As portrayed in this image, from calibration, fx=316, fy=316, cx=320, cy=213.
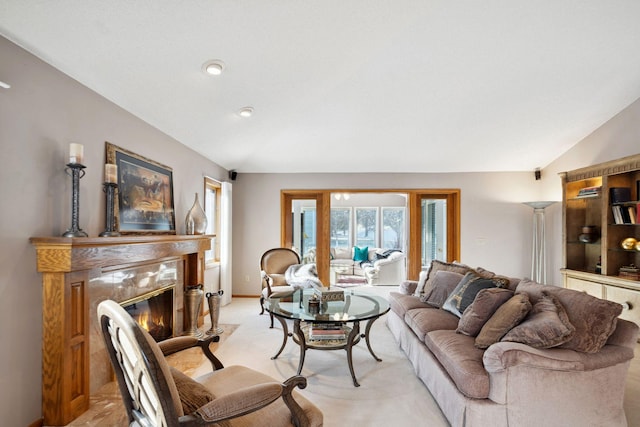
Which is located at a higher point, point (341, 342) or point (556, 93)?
point (556, 93)

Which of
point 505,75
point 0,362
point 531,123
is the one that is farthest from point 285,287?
point 531,123

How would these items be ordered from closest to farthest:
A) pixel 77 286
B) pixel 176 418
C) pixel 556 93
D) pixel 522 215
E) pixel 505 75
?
1. pixel 176 418
2. pixel 77 286
3. pixel 505 75
4. pixel 556 93
5. pixel 522 215

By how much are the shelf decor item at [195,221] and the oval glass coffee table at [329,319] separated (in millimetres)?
1318

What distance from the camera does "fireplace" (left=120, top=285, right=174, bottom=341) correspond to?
115 inches

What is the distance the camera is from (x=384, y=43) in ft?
8.69

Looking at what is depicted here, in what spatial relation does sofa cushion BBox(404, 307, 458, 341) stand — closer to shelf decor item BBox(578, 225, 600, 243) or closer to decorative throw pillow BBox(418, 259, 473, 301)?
decorative throw pillow BBox(418, 259, 473, 301)

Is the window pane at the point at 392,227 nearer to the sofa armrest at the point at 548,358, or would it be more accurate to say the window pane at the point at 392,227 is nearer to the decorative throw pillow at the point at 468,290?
the decorative throw pillow at the point at 468,290

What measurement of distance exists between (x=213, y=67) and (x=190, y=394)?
229 cm

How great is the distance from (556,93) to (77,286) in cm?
483

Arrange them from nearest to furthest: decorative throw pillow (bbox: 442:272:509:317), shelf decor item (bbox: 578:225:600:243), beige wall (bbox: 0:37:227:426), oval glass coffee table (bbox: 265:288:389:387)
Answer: beige wall (bbox: 0:37:227:426), oval glass coffee table (bbox: 265:288:389:387), decorative throw pillow (bbox: 442:272:509:317), shelf decor item (bbox: 578:225:600:243)

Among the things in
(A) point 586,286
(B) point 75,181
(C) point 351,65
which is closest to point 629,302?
(A) point 586,286

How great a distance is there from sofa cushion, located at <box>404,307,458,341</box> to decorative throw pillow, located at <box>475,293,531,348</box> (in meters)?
0.50

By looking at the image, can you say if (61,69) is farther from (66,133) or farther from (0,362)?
(0,362)

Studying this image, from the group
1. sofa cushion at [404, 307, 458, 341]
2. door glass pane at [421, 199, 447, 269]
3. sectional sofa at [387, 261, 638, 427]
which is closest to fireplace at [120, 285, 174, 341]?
sofa cushion at [404, 307, 458, 341]
